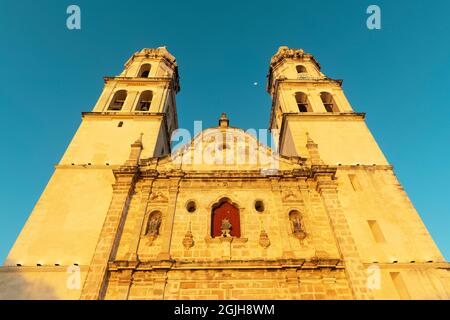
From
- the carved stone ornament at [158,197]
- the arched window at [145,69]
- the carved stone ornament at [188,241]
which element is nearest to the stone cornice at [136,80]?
the arched window at [145,69]

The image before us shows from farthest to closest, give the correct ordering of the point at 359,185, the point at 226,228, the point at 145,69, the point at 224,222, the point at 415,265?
the point at 145,69 < the point at 359,185 < the point at 224,222 < the point at 226,228 < the point at 415,265

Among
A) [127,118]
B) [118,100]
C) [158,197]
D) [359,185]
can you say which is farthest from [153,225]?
[118,100]

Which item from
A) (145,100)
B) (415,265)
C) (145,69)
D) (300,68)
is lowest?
(415,265)

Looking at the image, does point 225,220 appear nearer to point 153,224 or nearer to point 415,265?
point 153,224

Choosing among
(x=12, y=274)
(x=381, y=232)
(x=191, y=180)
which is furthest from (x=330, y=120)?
(x=12, y=274)

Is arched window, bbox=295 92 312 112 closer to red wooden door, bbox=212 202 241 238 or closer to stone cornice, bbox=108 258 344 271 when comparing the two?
red wooden door, bbox=212 202 241 238

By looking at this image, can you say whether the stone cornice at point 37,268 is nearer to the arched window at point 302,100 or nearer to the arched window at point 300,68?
the arched window at point 302,100

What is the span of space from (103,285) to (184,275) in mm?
2791

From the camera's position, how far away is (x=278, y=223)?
490 inches

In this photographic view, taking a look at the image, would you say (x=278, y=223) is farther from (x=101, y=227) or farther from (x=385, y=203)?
(x=101, y=227)

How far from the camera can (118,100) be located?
71.5ft

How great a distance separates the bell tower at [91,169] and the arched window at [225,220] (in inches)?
190

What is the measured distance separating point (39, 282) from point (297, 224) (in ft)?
32.8

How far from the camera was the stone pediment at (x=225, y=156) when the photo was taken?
15164 millimetres
